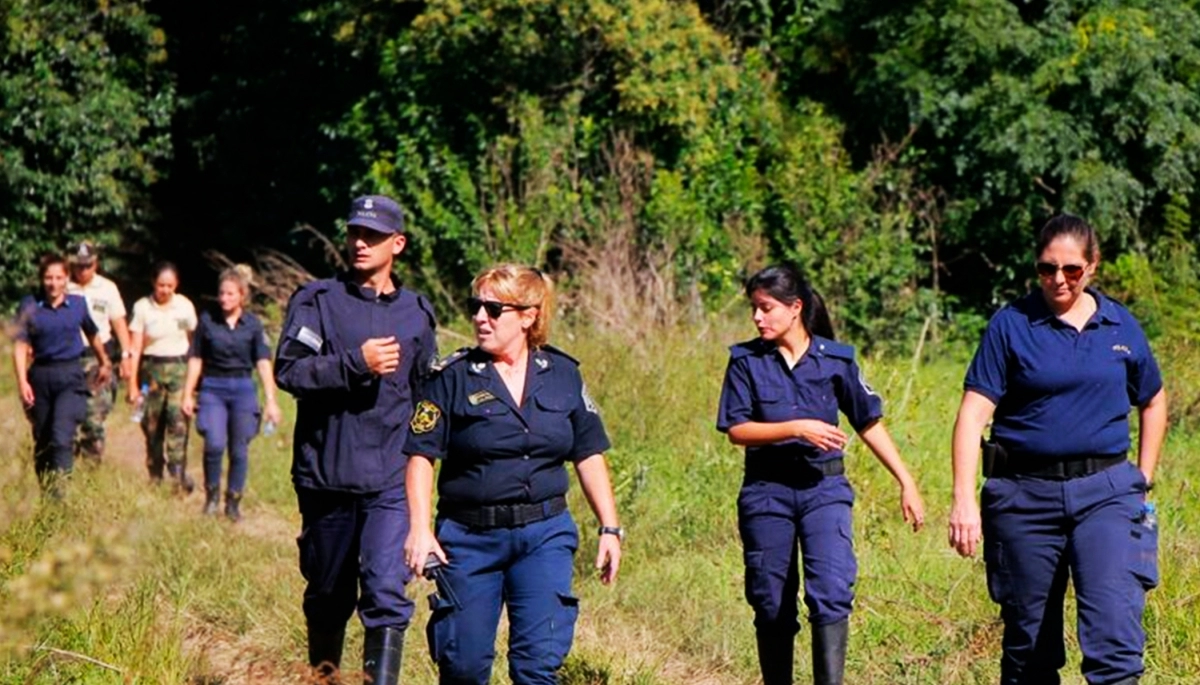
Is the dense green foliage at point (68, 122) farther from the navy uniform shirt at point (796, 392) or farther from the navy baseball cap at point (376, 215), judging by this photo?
the navy uniform shirt at point (796, 392)

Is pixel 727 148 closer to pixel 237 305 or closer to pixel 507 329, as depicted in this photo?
pixel 237 305

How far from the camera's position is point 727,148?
68.9 ft

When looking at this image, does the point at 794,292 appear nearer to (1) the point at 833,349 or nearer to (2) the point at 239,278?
(1) the point at 833,349

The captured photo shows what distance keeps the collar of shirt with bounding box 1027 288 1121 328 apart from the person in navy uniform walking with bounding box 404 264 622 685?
164 centimetres

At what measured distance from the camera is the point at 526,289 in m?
6.40

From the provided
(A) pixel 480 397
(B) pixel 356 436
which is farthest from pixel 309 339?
(A) pixel 480 397

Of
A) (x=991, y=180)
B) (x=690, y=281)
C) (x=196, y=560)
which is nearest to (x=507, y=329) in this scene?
(x=196, y=560)

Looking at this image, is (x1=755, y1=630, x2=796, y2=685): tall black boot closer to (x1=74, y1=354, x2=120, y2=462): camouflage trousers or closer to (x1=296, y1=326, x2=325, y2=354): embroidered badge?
(x1=296, y1=326, x2=325, y2=354): embroidered badge

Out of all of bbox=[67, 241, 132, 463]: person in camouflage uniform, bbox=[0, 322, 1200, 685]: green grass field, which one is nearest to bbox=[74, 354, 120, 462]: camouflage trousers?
bbox=[67, 241, 132, 463]: person in camouflage uniform

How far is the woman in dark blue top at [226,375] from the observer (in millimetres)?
12648

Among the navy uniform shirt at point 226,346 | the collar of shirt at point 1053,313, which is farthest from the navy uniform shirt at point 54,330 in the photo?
the collar of shirt at point 1053,313

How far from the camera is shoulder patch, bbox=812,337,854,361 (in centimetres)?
724

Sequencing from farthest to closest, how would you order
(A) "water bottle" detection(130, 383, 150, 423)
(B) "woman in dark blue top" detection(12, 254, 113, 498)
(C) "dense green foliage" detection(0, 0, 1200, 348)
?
1. (C) "dense green foliage" detection(0, 0, 1200, 348)
2. (A) "water bottle" detection(130, 383, 150, 423)
3. (B) "woman in dark blue top" detection(12, 254, 113, 498)

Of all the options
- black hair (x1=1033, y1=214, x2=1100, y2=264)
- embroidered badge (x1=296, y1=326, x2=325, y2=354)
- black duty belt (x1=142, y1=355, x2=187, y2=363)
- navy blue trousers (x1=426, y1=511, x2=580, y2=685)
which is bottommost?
navy blue trousers (x1=426, y1=511, x2=580, y2=685)
